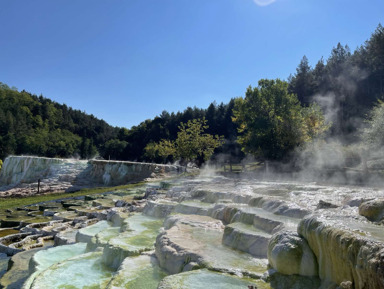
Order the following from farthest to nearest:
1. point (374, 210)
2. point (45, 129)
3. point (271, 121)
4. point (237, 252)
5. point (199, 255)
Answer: point (45, 129) → point (271, 121) → point (237, 252) → point (199, 255) → point (374, 210)

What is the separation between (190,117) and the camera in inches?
2211

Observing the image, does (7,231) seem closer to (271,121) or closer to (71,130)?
(271,121)

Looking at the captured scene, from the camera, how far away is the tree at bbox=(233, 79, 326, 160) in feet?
69.2

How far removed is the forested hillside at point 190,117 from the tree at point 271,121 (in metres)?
0.22

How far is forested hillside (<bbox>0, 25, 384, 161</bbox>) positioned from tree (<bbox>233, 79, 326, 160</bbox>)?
0.72ft

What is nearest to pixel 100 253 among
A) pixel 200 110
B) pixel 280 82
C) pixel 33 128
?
pixel 280 82

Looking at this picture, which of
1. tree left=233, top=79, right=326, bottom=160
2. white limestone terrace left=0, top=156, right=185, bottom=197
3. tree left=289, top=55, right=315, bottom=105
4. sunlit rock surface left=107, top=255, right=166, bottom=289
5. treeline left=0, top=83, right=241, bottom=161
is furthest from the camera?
treeline left=0, top=83, right=241, bottom=161

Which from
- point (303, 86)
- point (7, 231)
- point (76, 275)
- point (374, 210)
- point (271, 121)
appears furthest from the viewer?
point (303, 86)

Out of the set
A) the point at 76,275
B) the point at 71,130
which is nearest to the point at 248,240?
the point at 76,275

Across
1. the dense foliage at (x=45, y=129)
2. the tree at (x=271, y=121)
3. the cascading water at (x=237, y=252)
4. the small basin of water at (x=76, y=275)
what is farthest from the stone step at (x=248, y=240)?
the dense foliage at (x=45, y=129)

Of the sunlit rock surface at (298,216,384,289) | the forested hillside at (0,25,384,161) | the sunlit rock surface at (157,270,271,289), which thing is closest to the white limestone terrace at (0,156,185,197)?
the forested hillside at (0,25,384,161)

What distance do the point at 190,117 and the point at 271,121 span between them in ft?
115

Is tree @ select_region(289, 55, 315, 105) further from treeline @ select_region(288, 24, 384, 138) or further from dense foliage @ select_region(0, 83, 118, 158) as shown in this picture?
dense foliage @ select_region(0, 83, 118, 158)

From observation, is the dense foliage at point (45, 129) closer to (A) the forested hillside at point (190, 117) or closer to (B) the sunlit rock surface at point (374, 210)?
(A) the forested hillside at point (190, 117)
